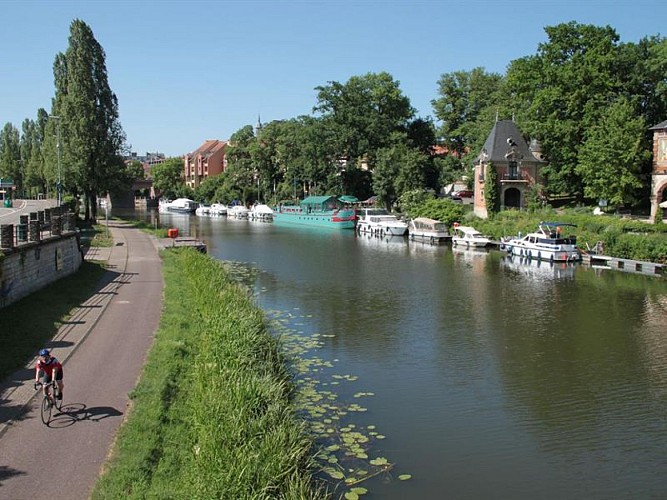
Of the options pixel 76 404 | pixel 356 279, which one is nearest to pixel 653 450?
pixel 76 404

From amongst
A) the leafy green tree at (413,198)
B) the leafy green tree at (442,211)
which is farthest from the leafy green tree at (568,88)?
the leafy green tree at (413,198)

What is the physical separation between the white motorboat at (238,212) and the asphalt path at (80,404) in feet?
285

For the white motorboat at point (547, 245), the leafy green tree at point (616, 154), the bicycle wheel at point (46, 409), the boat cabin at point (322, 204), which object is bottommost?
the bicycle wheel at point (46, 409)

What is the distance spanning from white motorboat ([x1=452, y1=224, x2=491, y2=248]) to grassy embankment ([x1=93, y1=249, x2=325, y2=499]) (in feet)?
130

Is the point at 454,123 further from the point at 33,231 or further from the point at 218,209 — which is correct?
the point at 33,231

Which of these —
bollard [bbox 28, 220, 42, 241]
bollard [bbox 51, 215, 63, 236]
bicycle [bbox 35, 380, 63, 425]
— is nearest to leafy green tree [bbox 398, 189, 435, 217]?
bollard [bbox 51, 215, 63, 236]

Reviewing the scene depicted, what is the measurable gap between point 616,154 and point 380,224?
26303mm

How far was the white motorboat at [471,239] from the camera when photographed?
188ft

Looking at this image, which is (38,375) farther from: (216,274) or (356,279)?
(356,279)

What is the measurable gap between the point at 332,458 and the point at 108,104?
2259 inches

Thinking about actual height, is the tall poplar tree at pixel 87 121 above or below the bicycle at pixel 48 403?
above

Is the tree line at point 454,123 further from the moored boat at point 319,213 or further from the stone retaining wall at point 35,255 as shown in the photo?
the stone retaining wall at point 35,255

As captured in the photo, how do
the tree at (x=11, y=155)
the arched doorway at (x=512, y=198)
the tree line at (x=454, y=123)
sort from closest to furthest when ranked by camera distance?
the tree line at (x=454, y=123), the arched doorway at (x=512, y=198), the tree at (x=11, y=155)

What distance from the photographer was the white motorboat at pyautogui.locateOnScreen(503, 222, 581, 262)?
46781 mm
